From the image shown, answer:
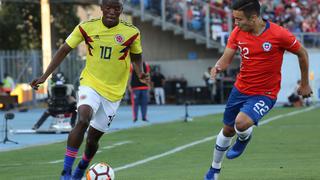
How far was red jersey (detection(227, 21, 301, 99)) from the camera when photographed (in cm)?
1045

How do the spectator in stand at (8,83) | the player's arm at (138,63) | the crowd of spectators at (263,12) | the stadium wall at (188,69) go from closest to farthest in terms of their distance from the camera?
the player's arm at (138,63), the spectator in stand at (8,83), the crowd of spectators at (263,12), the stadium wall at (188,69)

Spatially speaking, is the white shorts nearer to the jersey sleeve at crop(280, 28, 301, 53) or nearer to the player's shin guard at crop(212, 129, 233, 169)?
the player's shin guard at crop(212, 129, 233, 169)

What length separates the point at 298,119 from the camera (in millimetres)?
26359

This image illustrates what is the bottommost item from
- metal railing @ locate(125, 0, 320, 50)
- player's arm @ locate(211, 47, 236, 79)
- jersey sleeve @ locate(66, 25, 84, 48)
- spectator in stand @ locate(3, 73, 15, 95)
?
spectator in stand @ locate(3, 73, 15, 95)

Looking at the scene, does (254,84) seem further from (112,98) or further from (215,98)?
(215,98)

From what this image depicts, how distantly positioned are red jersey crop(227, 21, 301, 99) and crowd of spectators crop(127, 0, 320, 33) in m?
30.4

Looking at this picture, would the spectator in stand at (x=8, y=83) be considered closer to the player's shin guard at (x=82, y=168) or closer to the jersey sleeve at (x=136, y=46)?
the jersey sleeve at (x=136, y=46)

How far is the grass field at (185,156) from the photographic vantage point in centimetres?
1180

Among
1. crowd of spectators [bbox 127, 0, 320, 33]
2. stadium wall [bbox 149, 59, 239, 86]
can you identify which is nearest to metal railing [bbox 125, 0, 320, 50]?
crowd of spectators [bbox 127, 0, 320, 33]

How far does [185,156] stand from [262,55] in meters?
4.79

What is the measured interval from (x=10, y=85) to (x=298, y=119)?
16.3m

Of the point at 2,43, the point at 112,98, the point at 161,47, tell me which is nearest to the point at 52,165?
the point at 112,98

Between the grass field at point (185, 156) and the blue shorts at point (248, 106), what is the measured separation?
33.5 inches

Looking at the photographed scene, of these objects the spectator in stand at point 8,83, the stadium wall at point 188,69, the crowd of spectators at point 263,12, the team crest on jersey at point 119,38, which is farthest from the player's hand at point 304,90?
the stadium wall at point 188,69
